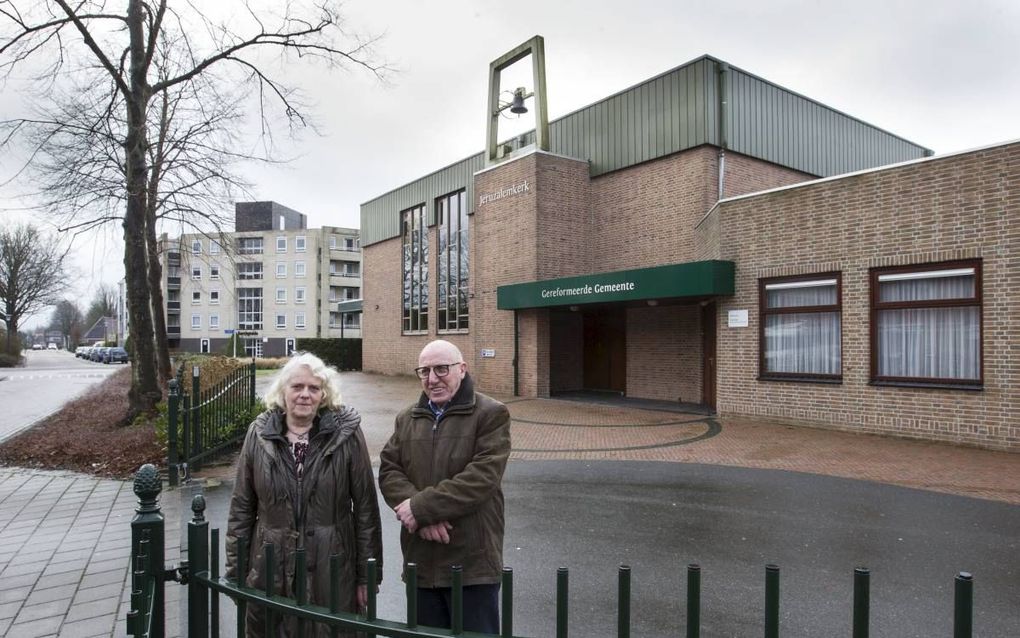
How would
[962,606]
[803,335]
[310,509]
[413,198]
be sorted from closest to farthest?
[962,606] < [310,509] < [803,335] < [413,198]

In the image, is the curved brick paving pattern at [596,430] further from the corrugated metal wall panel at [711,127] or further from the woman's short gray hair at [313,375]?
the corrugated metal wall panel at [711,127]

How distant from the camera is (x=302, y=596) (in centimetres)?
200

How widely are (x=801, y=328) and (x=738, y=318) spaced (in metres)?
1.27

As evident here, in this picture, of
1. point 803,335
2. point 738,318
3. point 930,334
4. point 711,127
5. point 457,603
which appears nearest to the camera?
point 457,603

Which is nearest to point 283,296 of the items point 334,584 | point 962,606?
point 334,584

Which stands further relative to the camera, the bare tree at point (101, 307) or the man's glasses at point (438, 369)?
the bare tree at point (101, 307)

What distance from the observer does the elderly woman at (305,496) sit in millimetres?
2689

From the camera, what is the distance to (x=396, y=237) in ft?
98.6

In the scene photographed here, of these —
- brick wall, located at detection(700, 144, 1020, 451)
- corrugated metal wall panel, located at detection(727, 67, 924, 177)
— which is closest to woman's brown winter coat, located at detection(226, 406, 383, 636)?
brick wall, located at detection(700, 144, 1020, 451)

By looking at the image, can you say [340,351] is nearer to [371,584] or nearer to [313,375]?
[313,375]

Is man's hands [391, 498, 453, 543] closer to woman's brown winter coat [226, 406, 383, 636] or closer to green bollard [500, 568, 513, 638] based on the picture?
woman's brown winter coat [226, 406, 383, 636]

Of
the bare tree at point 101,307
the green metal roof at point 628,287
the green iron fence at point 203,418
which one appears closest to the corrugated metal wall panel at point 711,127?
the green metal roof at point 628,287

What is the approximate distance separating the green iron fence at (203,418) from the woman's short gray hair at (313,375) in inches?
205

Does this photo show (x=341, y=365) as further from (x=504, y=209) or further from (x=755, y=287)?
(x=755, y=287)
